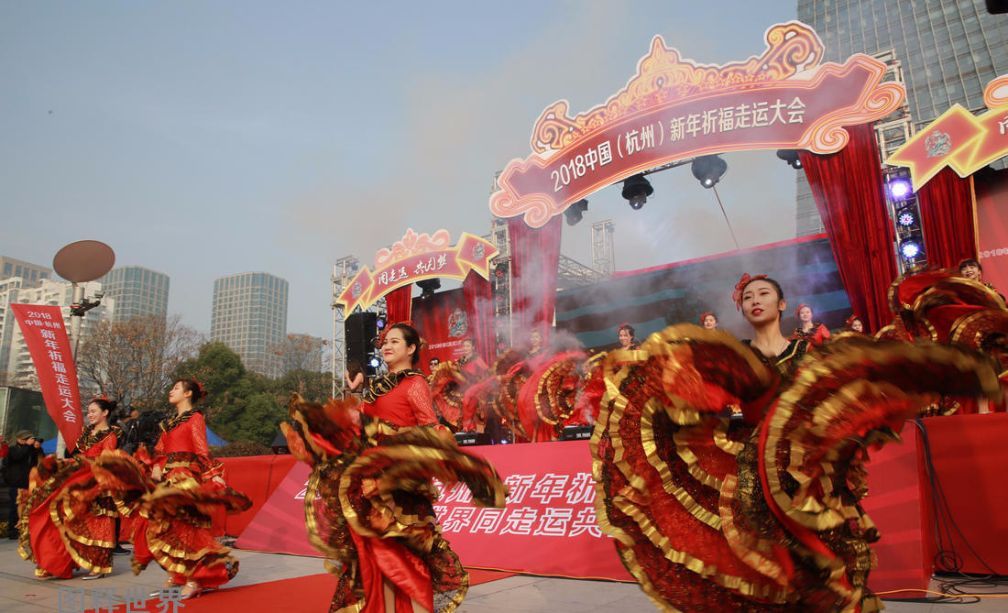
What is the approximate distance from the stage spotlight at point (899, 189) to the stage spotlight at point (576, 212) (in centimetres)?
426

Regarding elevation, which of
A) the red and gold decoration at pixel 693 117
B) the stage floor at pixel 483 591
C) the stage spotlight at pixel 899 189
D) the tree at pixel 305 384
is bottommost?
the stage floor at pixel 483 591

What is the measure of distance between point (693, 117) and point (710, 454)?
8100 millimetres

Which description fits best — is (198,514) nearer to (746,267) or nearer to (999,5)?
(999,5)

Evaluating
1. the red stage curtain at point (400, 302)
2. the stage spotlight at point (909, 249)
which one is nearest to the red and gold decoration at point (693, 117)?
the stage spotlight at point (909, 249)

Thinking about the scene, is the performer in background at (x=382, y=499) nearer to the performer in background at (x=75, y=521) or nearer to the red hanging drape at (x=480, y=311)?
the performer in background at (x=75, y=521)

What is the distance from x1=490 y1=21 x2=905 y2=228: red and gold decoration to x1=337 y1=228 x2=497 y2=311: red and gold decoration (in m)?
1.65

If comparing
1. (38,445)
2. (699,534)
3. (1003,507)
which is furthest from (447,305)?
(699,534)

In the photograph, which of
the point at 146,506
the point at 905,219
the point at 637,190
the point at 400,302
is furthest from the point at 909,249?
the point at 400,302

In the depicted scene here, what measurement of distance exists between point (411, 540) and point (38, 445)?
281 inches

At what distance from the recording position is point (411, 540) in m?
2.27

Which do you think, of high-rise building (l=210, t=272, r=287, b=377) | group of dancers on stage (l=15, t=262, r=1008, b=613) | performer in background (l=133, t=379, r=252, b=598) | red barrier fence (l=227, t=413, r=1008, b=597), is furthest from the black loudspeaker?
high-rise building (l=210, t=272, r=287, b=377)

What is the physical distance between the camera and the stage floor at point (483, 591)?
2.90 metres

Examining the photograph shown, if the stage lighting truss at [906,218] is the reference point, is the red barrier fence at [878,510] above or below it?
below

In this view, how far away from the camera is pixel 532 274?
35.3 ft
